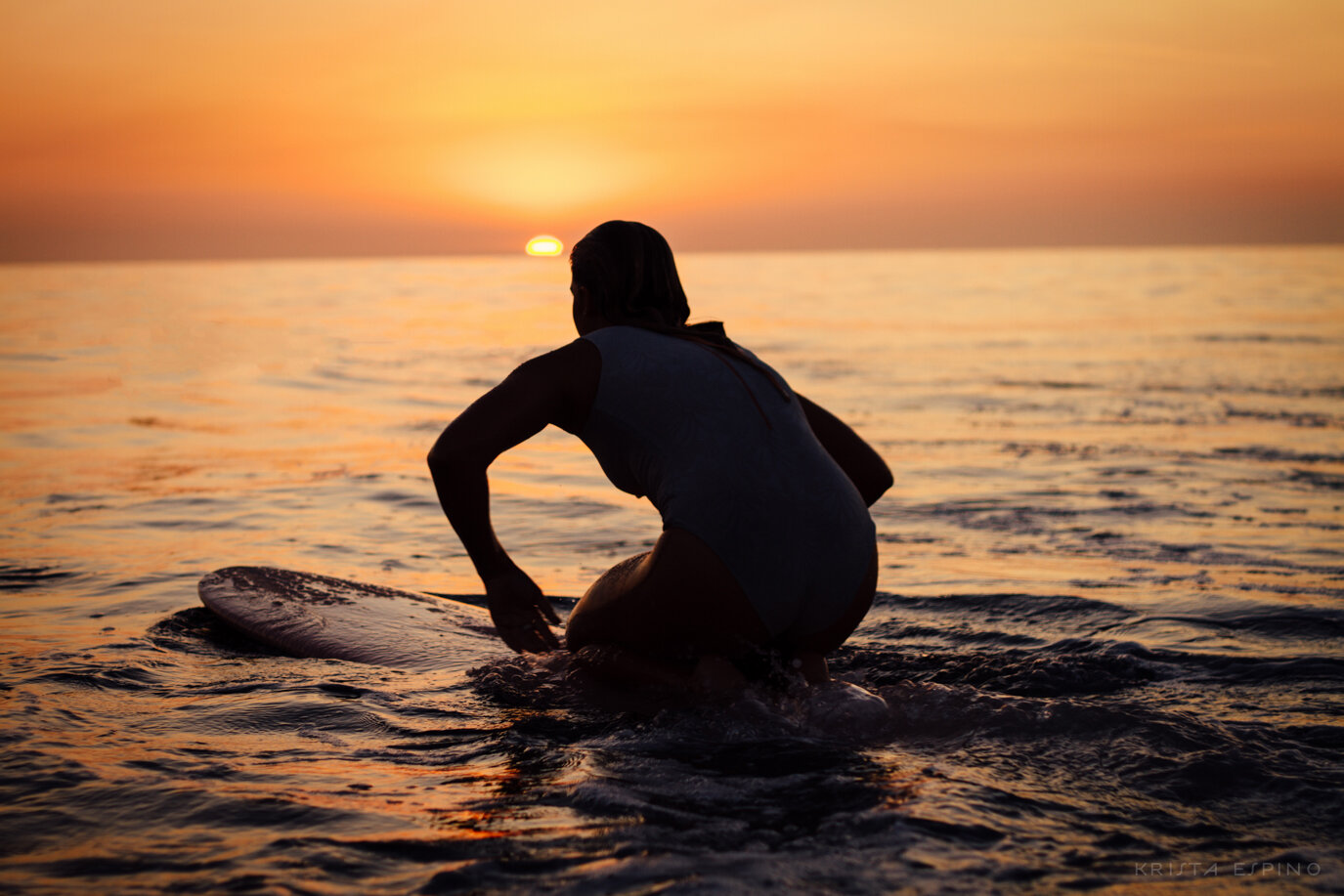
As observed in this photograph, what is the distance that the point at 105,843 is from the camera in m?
2.42

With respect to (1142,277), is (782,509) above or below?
below

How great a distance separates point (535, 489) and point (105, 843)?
248 inches

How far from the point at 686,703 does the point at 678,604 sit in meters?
0.32

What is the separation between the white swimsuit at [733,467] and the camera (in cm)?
285

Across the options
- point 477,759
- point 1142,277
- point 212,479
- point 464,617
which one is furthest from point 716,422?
point 1142,277

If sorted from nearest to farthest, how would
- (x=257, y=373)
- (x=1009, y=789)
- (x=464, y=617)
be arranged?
1. (x=1009, y=789)
2. (x=464, y=617)
3. (x=257, y=373)

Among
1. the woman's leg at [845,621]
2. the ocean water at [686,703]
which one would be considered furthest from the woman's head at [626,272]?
the ocean water at [686,703]

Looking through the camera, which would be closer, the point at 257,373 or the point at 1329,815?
the point at 1329,815

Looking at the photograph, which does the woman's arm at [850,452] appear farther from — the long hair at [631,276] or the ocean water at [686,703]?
the ocean water at [686,703]

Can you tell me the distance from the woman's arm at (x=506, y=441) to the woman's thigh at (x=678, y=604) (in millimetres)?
235

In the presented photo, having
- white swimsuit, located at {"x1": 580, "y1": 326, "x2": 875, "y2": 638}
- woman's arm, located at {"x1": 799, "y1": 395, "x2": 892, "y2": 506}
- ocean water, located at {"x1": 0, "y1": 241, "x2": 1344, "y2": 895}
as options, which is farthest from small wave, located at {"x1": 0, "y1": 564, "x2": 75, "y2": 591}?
woman's arm, located at {"x1": 799, "y1": 395, "x2": 892, "y2": 506}

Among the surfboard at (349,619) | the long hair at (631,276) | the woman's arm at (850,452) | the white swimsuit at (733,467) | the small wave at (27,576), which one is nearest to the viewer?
the white swimsuit at (733,467)

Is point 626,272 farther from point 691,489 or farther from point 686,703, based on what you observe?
point 686,703

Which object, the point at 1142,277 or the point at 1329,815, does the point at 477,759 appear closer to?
the point at 1329,815
